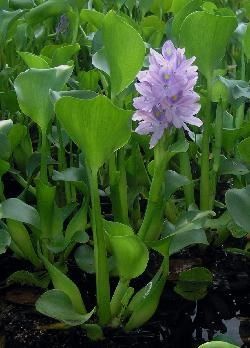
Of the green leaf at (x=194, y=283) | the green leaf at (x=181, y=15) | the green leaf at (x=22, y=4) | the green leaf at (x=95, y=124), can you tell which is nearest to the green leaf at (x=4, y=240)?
the green leaf at (x=95, y=124)

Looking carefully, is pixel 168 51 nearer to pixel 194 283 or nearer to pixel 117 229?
pixel 117 229

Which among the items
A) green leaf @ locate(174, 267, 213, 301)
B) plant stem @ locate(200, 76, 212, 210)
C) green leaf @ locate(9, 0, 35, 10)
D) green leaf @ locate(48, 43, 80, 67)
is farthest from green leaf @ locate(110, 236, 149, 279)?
green leaf @ locate(9, 0, 35, 10)

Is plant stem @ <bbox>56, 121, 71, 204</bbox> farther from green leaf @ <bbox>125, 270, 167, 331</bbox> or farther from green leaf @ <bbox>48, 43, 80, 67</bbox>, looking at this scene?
green leaf @ <bbox>125, 270, 167, 331</bbox>

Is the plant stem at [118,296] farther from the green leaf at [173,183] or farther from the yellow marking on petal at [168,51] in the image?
the yellow marking on petal at [168,51]

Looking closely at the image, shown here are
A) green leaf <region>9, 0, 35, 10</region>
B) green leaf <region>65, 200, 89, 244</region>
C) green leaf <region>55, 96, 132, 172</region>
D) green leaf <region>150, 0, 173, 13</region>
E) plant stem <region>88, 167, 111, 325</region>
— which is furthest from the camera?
green leaf <region>150, 0, 173, 13</region>

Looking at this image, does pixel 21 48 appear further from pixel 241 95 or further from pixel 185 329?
pixel 185 329

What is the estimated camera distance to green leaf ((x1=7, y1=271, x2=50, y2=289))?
4.07ft

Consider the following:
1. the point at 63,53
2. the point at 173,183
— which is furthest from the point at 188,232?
the point at 63,53

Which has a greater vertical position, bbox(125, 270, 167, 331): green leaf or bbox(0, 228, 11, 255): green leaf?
bbox(0, 228, 11, 255): green leaf

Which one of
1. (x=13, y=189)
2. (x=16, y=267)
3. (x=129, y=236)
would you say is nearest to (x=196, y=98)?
(x=129, y=236)

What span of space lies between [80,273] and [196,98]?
51 cm

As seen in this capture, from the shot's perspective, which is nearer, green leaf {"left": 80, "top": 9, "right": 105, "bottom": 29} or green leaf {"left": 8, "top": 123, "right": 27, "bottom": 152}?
green leaf {"left": 8, "top": 123, "right": 27, "bottom": 152}

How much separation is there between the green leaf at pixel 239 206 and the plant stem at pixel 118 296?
0.70 ft

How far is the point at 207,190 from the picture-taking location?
1.34 m
